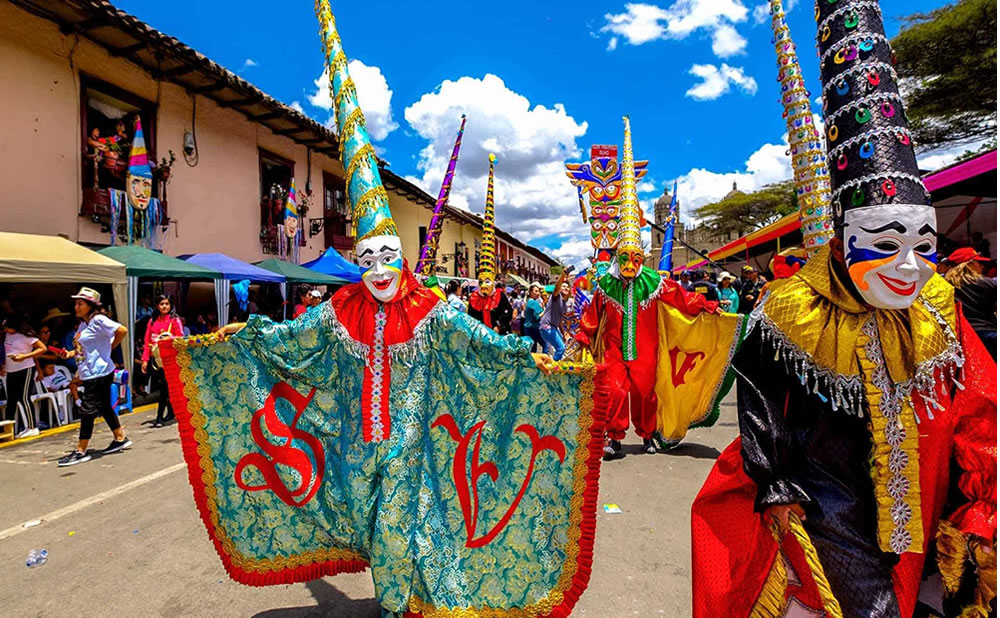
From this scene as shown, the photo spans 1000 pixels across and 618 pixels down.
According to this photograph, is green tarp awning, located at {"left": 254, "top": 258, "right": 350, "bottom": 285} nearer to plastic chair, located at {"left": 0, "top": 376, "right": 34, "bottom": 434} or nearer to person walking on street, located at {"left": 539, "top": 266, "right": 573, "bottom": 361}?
plastic chair, located at {"left": 0, "top": 376, "right": 34, "bottom": 434}

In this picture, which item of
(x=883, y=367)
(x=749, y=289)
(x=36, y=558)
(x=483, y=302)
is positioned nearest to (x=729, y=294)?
(x=749, y=289)

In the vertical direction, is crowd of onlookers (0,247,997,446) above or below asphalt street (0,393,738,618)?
above

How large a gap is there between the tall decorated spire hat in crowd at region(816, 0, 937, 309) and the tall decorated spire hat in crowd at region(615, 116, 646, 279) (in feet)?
10.0

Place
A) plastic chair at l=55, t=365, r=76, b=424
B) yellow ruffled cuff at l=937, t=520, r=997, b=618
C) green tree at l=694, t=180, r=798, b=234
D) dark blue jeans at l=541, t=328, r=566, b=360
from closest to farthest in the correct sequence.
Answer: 1. yellow ruffled cuff at l=937, t=520, r=997, b=618
2. plastic chair at l=55, t=365, r=76, b=424
3. dark blue jeans at l=541, t=328, r=566, b=360
4. green tree at l=694, t=180, r=798, b=234

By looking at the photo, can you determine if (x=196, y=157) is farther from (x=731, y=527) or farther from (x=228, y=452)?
(x=731, y=527)

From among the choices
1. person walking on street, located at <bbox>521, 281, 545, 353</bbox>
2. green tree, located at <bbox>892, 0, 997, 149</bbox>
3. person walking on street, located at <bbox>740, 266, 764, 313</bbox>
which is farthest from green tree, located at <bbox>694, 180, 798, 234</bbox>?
person walking on street, located at <bbox>521, 281, 545, 353</bbox>

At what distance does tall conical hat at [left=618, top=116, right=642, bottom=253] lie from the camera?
4961 millimetres

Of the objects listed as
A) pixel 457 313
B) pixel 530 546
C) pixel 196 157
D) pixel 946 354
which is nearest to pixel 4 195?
pixel 196 157

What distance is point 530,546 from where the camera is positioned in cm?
238

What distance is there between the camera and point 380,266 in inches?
100

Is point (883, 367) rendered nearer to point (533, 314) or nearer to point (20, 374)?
point (20, 374)

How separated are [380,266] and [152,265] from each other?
6.73 meters

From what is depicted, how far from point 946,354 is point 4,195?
10212 mm

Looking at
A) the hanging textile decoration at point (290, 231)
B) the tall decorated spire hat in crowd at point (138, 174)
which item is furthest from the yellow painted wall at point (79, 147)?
the tall decorated spire hat in crowd at point (138, 174)
